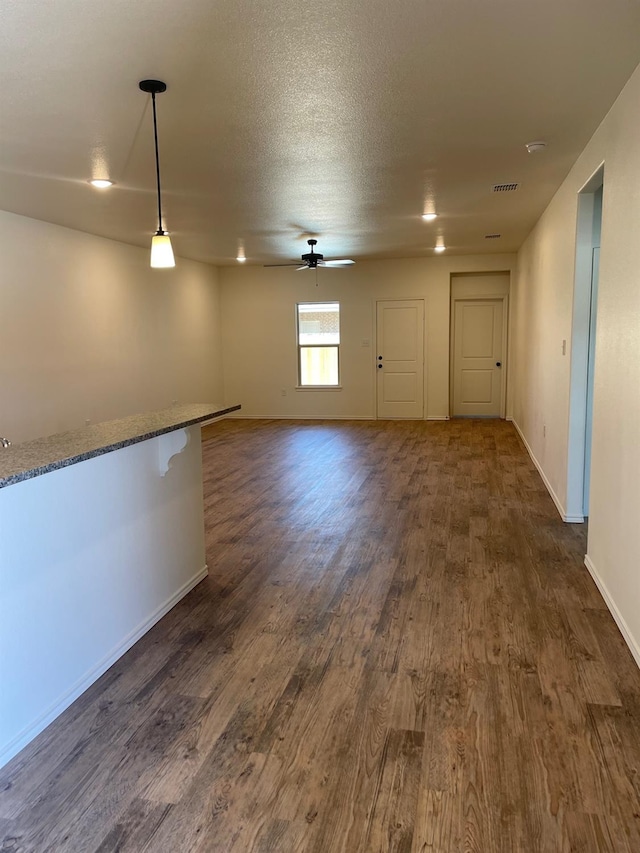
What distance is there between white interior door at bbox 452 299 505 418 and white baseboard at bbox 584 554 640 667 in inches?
253

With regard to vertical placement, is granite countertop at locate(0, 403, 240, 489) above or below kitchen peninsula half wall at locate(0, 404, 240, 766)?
above

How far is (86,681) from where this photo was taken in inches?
95.6

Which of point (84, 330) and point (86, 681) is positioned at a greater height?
point (84, 330)

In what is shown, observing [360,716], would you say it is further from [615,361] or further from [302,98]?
[302,98]

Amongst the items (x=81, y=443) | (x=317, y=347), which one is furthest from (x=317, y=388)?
(x=81, y=443)

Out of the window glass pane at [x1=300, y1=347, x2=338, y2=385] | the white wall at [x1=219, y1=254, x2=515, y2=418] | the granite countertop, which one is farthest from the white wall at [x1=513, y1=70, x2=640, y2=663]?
the window glass pane at [x1=300, y1=347, x2=338, y2=385]

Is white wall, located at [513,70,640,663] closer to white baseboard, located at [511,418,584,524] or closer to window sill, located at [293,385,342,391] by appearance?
white baseboard, located at [511,418,584,524]

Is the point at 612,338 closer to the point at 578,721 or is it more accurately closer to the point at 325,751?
the point at 578,721

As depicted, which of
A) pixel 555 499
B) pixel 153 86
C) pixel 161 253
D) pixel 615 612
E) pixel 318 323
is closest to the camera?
pixel 153 86

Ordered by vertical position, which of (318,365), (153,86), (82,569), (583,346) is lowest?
(82,569)

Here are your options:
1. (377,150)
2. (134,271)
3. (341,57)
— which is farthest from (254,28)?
(134,271)

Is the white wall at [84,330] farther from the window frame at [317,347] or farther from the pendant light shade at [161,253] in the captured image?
the pendant light shade at [161,253]

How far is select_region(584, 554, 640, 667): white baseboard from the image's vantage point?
2570 millimetres

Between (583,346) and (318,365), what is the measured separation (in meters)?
6.20
